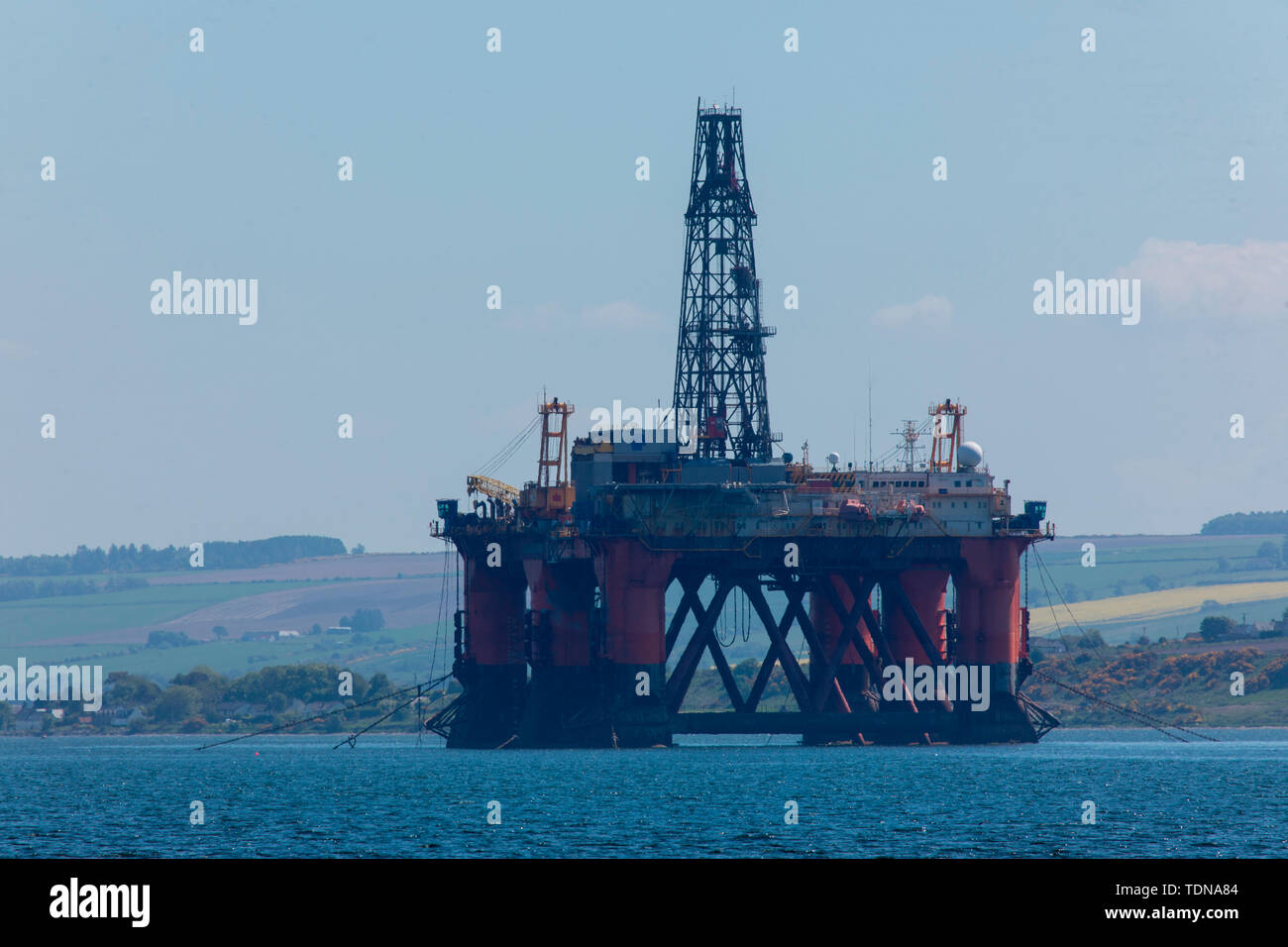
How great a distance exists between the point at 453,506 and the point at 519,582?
6.00 metres

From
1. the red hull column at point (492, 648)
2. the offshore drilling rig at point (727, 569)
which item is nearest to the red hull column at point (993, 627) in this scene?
the offshore drilling rig at point (727, 569)

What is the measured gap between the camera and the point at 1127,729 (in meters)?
188

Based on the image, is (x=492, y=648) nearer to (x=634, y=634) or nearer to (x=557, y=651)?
(x=557, y=651)

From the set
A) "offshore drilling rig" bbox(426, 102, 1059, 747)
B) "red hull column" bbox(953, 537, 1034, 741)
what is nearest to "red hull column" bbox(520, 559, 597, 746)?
"offshore drilling rig" bbox(426, 102, 1059, 747)

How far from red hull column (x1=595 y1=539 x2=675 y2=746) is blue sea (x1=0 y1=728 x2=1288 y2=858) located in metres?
1.70

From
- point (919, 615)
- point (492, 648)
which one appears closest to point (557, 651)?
point (492, 648)

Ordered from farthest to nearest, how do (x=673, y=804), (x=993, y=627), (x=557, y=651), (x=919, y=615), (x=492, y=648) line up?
1. (x=492, y=648)
2. (x=919, y=615)
3. (x=557, y=651)
4. (x=993, y=627)
5. (x=673, y=804)

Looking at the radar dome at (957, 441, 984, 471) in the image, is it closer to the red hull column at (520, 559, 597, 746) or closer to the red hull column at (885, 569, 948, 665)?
the red hull column at (885, 569, 948, 665)

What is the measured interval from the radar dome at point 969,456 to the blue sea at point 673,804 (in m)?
14.9

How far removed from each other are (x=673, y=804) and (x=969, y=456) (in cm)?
4200

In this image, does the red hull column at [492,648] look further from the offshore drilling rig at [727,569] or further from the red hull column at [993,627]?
the red hull column at [993,627]

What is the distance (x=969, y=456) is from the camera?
112500 mm
